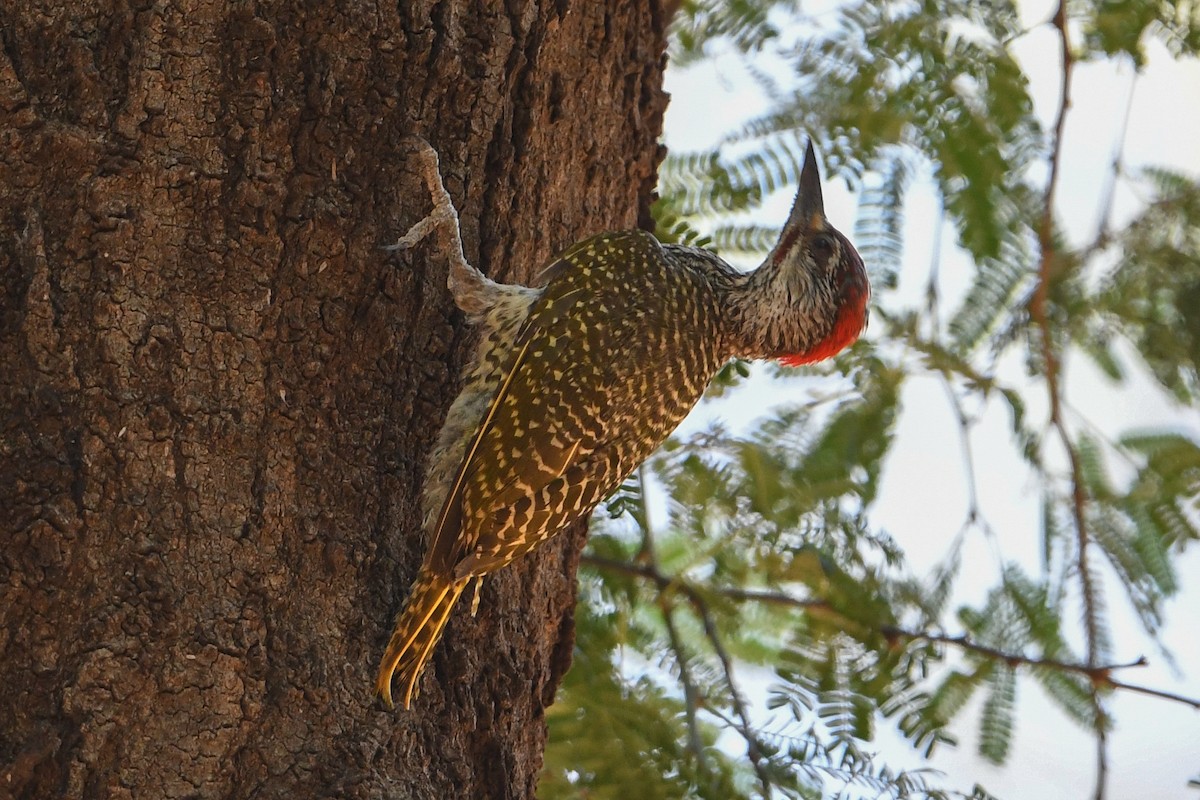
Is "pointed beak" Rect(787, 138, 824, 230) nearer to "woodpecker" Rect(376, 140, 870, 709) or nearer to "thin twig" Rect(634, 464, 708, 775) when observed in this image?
"woodpecker" Rect(376, 140, 870, 709)

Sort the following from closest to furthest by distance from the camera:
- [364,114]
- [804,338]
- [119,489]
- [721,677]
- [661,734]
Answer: [119,489]
[364,114]
[661,734]
[804,338]
[721,677]

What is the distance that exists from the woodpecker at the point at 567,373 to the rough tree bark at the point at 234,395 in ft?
0.22

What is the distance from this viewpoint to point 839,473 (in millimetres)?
3621

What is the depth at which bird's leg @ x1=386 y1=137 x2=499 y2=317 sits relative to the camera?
261 centimetres

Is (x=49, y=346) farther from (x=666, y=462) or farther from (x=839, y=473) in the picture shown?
(x=839, y=473)

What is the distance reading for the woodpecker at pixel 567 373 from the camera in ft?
8.49

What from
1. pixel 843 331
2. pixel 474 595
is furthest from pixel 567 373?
pixel 843 331

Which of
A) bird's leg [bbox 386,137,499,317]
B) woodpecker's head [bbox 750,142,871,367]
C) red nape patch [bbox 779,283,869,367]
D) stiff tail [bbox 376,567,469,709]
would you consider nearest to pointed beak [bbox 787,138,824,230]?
woodpecker's head [bbox 750,142,871,367]

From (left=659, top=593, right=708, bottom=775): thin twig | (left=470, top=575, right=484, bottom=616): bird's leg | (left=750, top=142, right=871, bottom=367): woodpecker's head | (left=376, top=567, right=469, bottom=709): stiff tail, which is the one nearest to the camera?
(left=376, top=567, right=469, bottom=709): stiff tail

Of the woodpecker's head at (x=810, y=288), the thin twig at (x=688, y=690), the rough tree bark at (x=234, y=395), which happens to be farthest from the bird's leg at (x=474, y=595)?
the woodpecker's head at (x=810, y=288)

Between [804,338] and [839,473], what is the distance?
16.2 inches

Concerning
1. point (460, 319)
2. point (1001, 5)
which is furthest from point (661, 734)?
point (1001, 5)

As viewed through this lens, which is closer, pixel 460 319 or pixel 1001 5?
pixel 460 319

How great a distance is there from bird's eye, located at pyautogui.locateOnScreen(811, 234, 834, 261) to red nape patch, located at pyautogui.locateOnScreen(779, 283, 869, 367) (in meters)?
0.12
